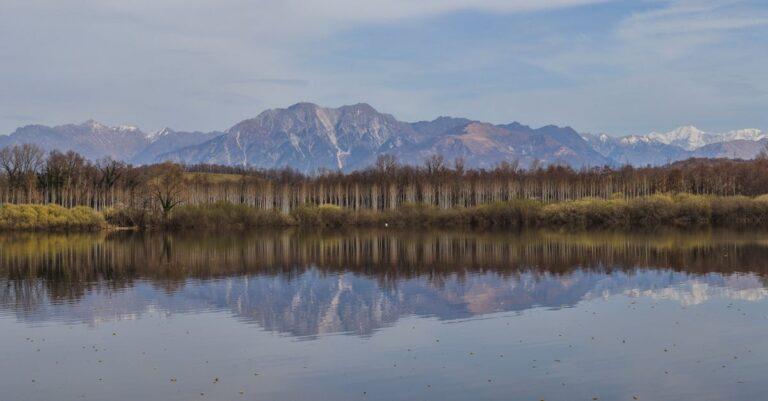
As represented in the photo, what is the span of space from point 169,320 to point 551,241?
167ft

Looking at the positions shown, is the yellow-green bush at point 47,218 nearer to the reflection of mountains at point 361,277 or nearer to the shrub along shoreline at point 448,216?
the shrub along shoreline at point 448,216

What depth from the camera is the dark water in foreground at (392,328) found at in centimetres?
2070

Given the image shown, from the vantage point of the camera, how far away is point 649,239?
75625mm

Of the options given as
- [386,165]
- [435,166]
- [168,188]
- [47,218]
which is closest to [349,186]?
[435,166]

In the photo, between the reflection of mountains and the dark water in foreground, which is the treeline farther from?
the dark water in foreground

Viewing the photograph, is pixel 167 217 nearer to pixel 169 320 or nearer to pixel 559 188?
pixel 559 188

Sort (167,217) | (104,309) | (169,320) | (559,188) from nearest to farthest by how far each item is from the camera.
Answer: (169,320) < (104,309) < (167,217) < (559,188)

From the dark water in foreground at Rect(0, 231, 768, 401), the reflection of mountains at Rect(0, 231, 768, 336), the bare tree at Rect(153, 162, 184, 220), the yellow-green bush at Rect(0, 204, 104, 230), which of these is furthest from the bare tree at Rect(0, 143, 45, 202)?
the dark water in foreground at Rect(0, 231, 768, 401)

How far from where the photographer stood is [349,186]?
6344 inches

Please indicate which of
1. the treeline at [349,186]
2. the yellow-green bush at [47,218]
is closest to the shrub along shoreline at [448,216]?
the yellow-green bush at [47,218]

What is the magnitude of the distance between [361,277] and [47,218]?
8199 centimetres

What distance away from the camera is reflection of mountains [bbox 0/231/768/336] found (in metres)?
34.4

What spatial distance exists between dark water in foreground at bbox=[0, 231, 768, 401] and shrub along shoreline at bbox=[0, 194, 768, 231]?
2121 inches

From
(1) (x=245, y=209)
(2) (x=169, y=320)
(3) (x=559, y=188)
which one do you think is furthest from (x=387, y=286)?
(3) (x=559, y=188)
